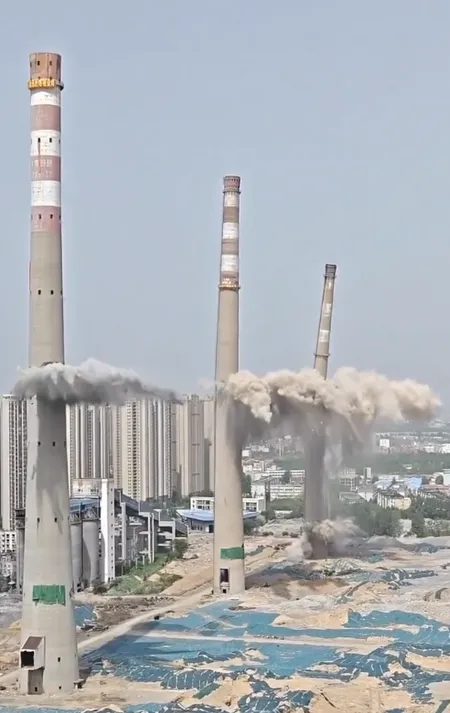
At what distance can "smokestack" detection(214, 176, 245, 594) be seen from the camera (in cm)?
3844

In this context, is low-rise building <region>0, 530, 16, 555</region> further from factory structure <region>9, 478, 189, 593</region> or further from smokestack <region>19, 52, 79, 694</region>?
smokestack <region>19, 52, 79, 694</region>

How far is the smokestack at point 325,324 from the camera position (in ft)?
159

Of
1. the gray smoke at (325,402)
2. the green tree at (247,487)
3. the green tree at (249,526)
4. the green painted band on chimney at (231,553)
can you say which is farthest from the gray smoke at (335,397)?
the green tree at (247,487)

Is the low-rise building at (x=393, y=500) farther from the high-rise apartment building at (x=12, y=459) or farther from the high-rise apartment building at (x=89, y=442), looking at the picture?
the high-rise apartment building at (x=12, y=459)

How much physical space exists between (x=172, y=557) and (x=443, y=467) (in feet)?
189

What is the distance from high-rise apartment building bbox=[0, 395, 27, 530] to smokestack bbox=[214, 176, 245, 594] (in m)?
18.8

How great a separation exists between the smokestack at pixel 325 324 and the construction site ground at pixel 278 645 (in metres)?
7.98

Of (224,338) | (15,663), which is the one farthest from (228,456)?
(15,663)

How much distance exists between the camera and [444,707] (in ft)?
77.0

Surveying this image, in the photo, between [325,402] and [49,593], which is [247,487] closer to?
[325,402]

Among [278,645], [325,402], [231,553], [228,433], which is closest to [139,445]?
[231,553]

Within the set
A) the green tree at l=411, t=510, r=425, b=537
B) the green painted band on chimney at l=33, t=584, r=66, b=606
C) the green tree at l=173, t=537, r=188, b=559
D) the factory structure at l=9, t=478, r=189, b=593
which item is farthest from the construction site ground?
the green tree at l=411, t=510, r=425, b=537

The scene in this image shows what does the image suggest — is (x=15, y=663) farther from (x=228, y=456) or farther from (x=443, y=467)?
(x=443, y=467)

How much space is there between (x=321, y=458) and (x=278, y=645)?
54.9 ft
